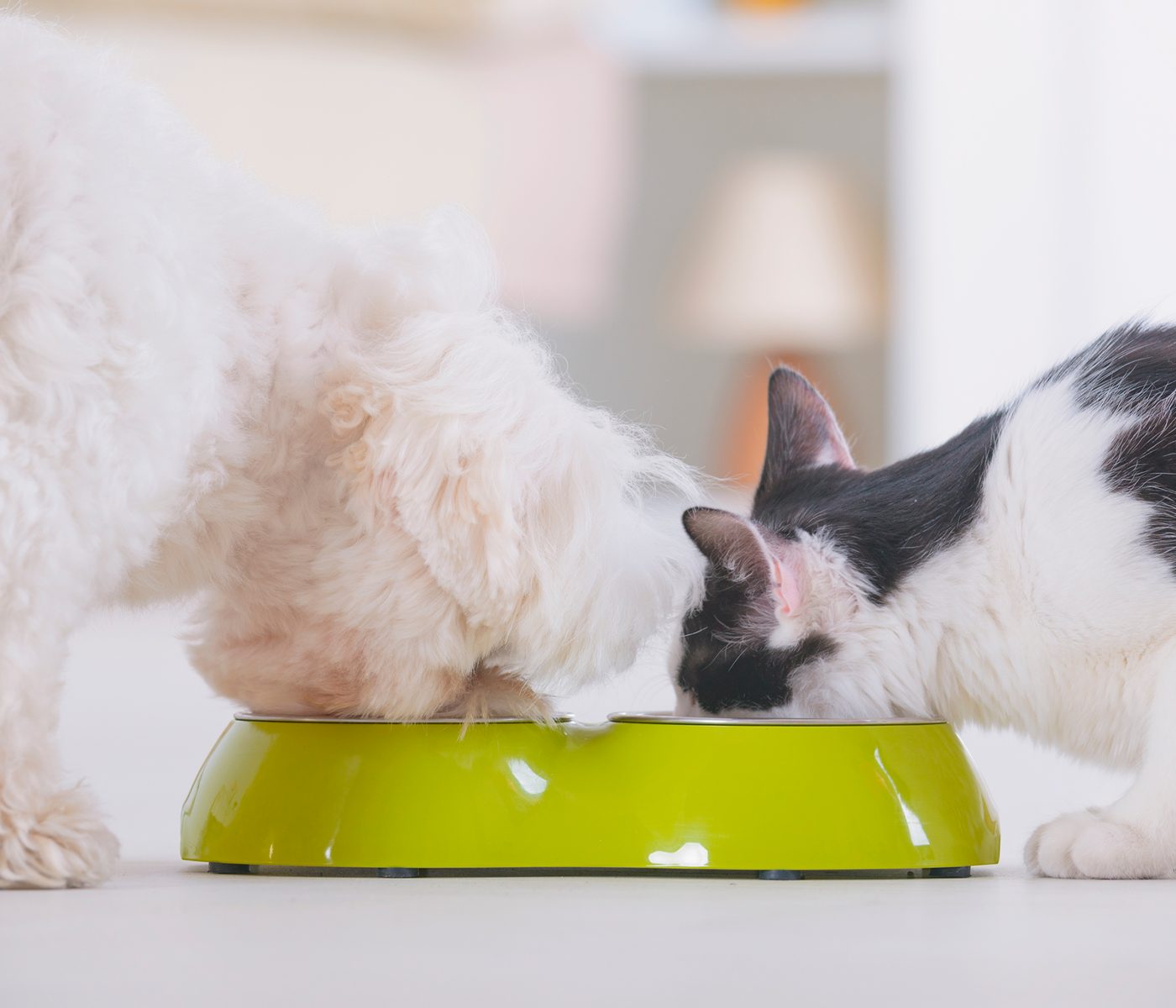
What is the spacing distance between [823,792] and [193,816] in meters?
0.51

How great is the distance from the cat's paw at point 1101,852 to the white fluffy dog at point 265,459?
0.36 meters

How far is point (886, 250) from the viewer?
4.29m

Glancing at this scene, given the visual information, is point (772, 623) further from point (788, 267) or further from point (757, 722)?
point (788, 267)

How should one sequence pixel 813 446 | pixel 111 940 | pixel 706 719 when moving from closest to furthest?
pixel 111 940 → pixel 706 719 → pixel 813 446

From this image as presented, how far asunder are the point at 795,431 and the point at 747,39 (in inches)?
115

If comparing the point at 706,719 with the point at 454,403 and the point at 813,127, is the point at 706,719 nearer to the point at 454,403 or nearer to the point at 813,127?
the point at 454,403

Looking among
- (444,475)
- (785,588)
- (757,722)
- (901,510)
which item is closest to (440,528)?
(444,475)

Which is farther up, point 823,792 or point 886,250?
point 886,250

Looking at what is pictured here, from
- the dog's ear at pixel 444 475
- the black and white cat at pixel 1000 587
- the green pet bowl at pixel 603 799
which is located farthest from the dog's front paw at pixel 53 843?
the black and white cat at pixel 1000 587

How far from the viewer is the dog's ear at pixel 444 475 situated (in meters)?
1.08

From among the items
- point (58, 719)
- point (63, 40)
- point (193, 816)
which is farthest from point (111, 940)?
point (63, 40)

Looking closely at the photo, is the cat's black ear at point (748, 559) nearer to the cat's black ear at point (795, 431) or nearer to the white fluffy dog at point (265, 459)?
the white fluffy dog at point (265, 459)

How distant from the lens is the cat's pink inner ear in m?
1.37

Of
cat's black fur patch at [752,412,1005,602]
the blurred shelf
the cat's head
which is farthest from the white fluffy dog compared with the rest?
the blurred shelf
